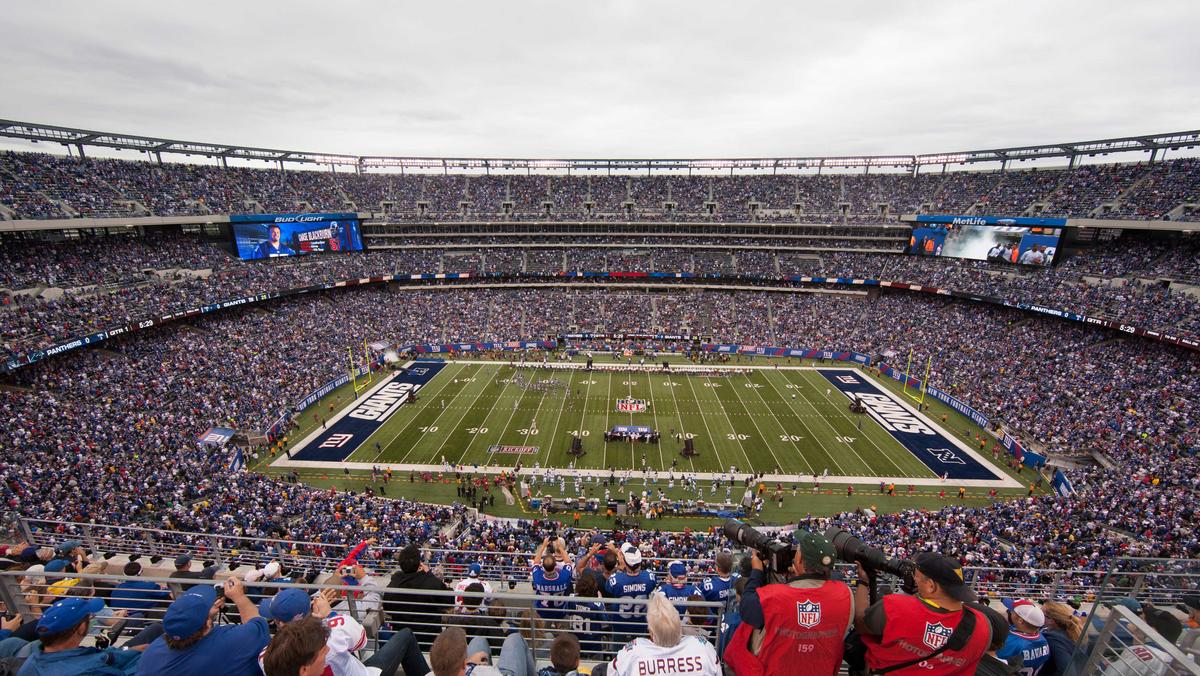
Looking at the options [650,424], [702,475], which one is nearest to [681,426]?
[650,424]

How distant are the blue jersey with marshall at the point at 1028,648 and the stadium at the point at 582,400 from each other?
0.36 ft

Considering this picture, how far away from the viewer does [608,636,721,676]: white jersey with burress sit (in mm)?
3346

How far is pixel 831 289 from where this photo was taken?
57750 millimetres

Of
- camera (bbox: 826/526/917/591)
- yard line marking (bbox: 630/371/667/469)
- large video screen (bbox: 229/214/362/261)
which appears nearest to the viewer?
camera (bbox: 826/526/917/591)

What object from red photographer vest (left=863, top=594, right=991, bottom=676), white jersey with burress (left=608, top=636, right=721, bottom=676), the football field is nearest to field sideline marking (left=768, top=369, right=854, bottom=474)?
the football field

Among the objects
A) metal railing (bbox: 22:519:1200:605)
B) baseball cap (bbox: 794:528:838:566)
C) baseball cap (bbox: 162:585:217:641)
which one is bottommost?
metal railing (bbox: 22:519:1200:605)

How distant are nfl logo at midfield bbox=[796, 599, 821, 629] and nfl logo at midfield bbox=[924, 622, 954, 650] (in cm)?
73

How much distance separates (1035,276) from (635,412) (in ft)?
121

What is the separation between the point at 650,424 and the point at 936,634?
30545 mm

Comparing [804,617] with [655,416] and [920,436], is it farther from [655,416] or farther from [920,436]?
[920,436]

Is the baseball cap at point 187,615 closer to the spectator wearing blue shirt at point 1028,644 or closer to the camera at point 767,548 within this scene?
the camera at point 767,548

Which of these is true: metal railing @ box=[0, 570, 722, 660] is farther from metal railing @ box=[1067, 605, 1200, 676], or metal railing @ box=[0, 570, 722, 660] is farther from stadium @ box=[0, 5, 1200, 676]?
metal railing @ box=[1067, 605, 1200, 676]

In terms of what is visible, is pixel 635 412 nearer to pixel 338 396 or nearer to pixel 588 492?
pixel 588 492

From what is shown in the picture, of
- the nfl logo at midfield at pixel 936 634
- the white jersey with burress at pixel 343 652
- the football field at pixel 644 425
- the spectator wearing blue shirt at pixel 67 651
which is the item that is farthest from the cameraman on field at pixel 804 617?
the football field at pixel 644 425
